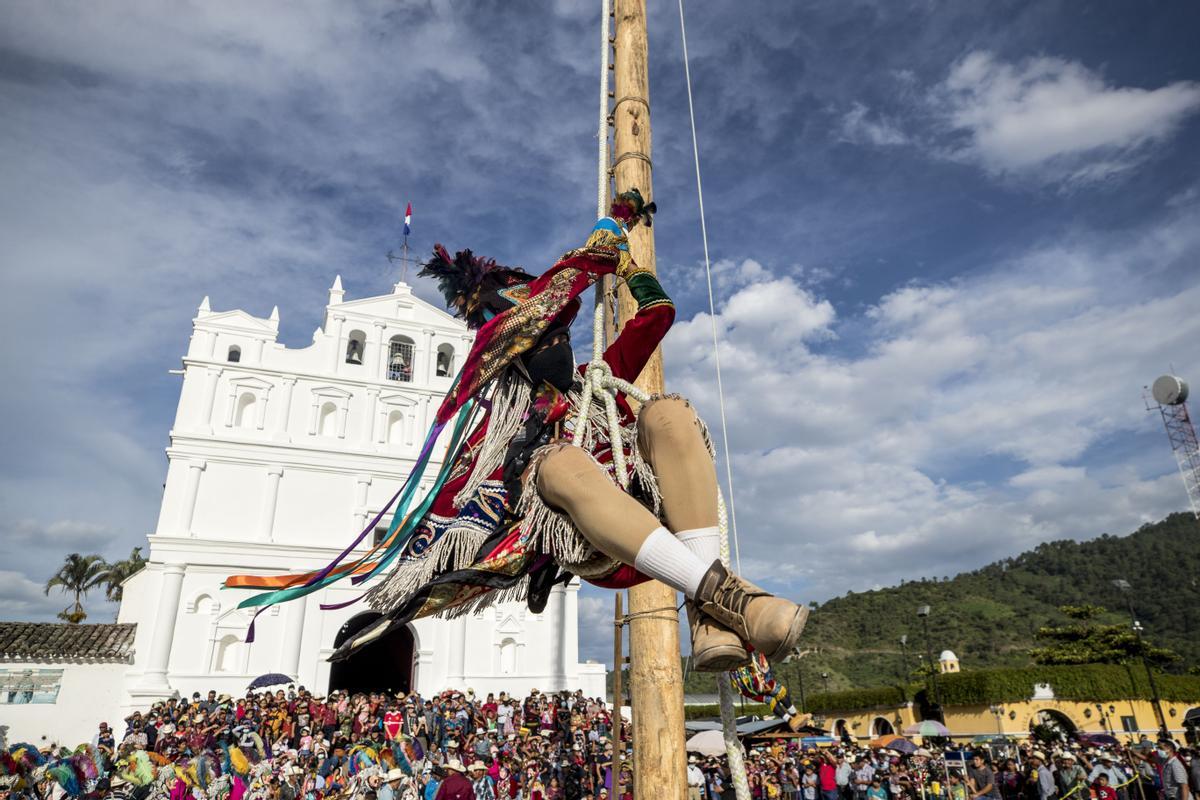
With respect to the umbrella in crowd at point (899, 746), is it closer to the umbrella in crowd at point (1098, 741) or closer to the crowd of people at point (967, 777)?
the crowd of people at point (967, 777)

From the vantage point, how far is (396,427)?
23.8 metres

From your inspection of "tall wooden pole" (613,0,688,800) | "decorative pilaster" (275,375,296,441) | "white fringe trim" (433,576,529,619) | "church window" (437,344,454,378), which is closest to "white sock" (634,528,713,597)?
"tall wooden pole" (613,0,688,800)

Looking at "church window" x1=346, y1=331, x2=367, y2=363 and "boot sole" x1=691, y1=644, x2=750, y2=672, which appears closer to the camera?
"boot sole" x1=691, y1=644, x2=750, y2=672

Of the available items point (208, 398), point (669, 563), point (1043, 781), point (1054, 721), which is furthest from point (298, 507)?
point (1054, 721)

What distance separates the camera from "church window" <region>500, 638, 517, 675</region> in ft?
71.0

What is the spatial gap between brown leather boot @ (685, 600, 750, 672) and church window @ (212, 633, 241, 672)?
20610 millimetres

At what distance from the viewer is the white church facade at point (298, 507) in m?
19.4

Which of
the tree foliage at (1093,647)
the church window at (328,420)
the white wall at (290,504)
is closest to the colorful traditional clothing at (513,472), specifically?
the white wall at (290,504)

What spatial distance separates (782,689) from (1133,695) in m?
33.4

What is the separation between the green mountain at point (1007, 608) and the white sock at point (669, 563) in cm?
4552

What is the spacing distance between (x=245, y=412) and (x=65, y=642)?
726 cm

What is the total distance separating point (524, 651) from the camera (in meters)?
21.9

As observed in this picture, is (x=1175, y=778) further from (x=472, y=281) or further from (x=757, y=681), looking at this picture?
(x=472, y=281)

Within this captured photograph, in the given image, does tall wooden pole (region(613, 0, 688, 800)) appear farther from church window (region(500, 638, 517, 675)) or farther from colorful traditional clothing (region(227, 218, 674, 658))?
Answer: church window (region(500, 638, 517, 675))
